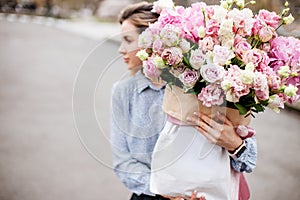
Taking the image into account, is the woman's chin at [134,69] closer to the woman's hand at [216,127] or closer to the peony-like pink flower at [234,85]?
the woman's hand at [216,127]

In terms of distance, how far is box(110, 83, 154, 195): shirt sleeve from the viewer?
55.6 inches

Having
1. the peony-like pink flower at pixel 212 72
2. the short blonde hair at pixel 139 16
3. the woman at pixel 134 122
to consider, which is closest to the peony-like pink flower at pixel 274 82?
the peony-like pink flower at pixel 212 72

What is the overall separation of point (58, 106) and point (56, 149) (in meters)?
1.38

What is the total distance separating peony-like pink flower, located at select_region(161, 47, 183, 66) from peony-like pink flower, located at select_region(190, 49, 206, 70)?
1.1 inches

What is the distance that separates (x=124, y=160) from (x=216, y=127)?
0.37 metres

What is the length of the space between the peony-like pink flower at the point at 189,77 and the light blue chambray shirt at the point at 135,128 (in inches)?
9.7

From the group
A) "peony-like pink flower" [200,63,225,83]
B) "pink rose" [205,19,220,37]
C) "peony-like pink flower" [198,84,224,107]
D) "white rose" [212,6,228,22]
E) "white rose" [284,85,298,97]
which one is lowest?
"peony-like pink flower" [198,84,224,107]

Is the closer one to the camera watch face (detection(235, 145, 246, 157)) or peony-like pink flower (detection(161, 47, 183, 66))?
peony-like pink flower (detection(161, 47, 183, 66))

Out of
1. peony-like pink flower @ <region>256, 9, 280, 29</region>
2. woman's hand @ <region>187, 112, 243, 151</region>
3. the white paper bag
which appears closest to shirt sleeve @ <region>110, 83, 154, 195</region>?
the white paper bag

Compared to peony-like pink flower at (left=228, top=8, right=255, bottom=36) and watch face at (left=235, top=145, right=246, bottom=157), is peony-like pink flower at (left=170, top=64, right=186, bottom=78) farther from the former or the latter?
watch face at (left=235, top=145, right=246, bottom=157)

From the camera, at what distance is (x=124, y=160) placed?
1.44 meters

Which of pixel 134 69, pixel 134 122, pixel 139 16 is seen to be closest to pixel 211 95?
pixel 134 122

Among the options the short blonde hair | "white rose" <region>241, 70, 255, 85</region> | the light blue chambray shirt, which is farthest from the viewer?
the short blonde hair

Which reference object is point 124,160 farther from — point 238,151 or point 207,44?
point 207,44
